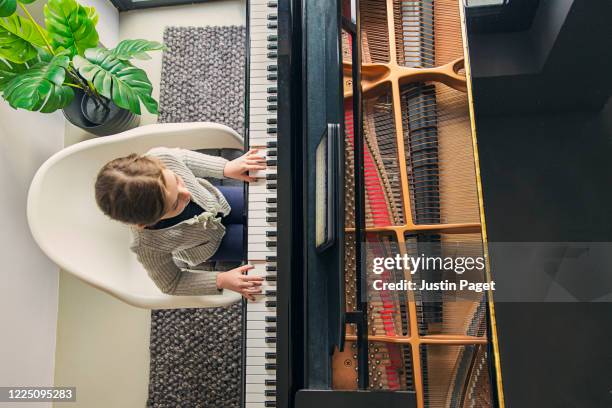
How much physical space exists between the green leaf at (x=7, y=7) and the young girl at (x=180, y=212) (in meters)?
0.67

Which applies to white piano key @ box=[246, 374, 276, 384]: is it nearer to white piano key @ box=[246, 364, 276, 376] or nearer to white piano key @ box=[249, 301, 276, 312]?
white piano key @ box=[246, 364, 276, 376]

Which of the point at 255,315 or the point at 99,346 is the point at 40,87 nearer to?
the point at 255,315

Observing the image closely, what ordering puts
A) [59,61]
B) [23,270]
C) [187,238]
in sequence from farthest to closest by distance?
[23,270] → [59,61] → [187,238]

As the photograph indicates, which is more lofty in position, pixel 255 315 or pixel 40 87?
pixel 40 87

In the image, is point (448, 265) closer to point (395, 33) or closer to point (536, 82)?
point (536, 82)

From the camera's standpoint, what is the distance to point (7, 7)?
1581mm

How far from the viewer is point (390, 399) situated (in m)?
1.01

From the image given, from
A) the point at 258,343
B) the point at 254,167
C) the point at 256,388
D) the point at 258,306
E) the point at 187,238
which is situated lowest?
the point at 256,388

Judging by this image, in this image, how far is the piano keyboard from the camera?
151 cm

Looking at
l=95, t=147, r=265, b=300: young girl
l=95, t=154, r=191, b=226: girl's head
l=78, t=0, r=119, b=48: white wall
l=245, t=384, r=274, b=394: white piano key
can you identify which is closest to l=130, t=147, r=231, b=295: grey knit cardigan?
l=95, t=147, r=265, b=300: young girl

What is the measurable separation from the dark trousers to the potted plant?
483 mm

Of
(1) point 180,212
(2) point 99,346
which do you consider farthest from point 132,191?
(2) point 99,346

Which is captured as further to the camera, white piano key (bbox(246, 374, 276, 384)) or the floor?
the floor

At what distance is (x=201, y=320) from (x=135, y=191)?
1108 millimetres
